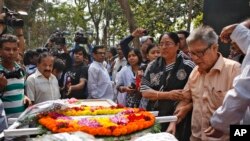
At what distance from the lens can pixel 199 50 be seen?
127 inches

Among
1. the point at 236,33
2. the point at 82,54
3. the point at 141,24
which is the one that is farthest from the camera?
the point at 141,24

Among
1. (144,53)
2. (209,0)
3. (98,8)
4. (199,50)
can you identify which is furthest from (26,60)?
(98,8)

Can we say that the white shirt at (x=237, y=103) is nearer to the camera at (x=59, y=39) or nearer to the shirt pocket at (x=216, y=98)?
the shirt pocket at (x=216, y=98)

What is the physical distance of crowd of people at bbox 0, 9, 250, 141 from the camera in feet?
8.20

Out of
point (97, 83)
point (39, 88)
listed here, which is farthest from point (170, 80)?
point (97, 83)

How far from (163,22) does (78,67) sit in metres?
9.36

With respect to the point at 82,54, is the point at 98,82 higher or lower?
lower

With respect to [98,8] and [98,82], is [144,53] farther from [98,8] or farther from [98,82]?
[98,8]

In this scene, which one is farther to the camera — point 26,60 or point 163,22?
point 163,22

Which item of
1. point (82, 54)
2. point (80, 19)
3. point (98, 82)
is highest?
point (80, 19)

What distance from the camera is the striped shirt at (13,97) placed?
420 cm

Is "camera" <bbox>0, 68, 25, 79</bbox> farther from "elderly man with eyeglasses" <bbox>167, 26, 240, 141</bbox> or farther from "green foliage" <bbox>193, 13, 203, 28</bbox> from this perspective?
"green foliage" <bbox>193, 13, 203, 28</bbox>

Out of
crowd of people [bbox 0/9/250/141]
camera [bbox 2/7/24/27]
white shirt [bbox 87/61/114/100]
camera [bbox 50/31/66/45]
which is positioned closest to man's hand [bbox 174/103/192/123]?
crowd of people [bbox 0/9/250/141]

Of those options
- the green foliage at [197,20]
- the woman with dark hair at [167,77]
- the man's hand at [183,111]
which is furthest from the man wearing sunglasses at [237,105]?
the green foliage at [197,20]
